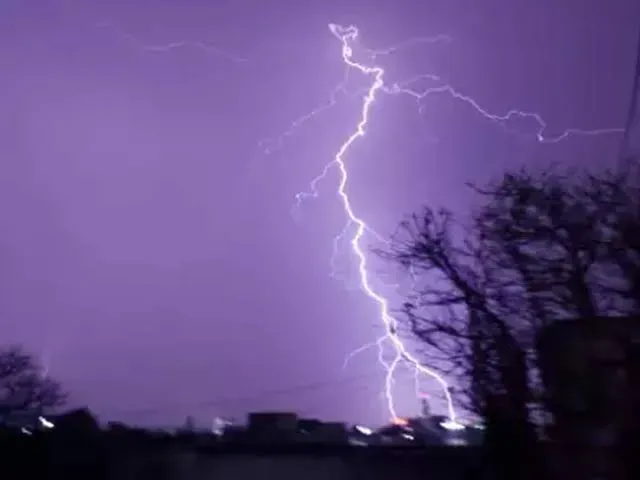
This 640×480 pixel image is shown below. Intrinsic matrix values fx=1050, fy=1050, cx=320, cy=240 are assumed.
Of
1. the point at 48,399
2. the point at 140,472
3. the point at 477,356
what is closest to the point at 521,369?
the point at 477,356

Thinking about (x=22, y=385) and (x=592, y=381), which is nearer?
(x=592, y=381)

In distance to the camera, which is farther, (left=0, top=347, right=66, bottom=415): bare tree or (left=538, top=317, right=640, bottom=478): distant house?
(left=0, top=347, right=66, bottom=415): bare tree

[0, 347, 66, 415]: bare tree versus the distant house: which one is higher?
[0, 347, 66, 415]: bare tree

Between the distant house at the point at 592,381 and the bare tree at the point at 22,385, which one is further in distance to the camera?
the bare tree at the point at 22,385

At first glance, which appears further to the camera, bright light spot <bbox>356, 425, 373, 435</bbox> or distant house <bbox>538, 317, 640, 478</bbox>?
bright light spot <bbox>356, 425, 373, 435</bbox>

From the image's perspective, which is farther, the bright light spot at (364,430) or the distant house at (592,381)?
the bright light spot at (364,430)

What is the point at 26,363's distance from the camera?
4603 centimetres

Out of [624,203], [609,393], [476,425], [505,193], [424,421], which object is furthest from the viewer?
[424,421]

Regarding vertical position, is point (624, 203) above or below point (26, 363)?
below

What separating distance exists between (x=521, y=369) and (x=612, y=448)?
1679mm

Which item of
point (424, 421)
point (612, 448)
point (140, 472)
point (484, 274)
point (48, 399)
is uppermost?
point (48, 399)

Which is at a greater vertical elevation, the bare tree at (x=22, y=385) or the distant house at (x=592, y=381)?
the bare tree at (x=22, y=385)

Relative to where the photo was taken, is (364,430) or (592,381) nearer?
(592,381)

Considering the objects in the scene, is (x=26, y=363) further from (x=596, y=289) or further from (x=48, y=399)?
(x=596, y=289)
